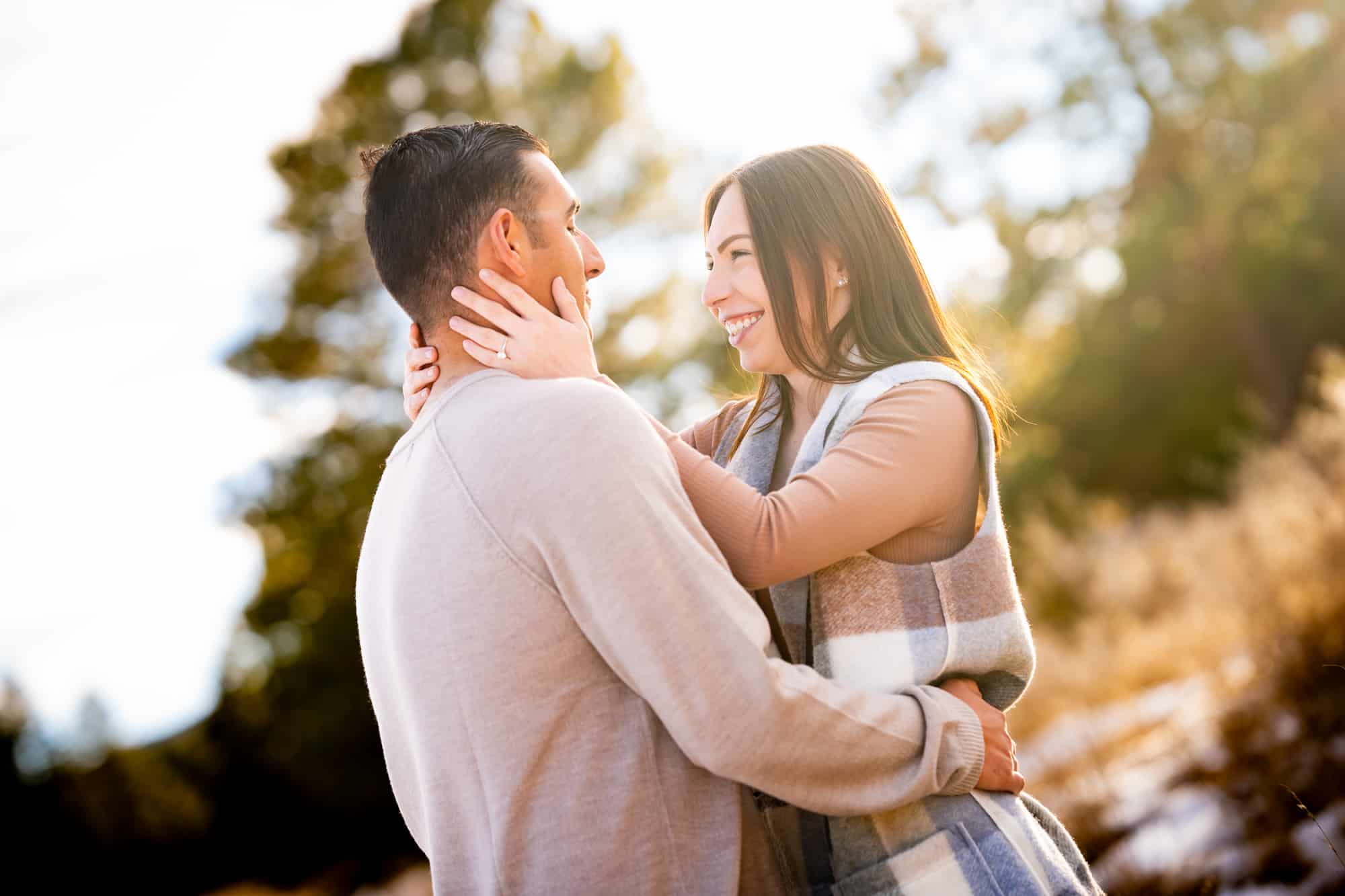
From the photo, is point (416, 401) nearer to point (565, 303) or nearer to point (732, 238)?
point (565, 303)

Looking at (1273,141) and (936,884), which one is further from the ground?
(936,884)

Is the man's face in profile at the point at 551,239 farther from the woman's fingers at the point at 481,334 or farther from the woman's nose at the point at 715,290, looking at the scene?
the woman's nose at the point at 715,290

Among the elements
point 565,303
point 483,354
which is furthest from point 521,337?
point 565,303

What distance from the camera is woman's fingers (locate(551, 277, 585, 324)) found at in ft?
7.13

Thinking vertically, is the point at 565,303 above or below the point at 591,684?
above

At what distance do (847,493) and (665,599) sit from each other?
481 mm

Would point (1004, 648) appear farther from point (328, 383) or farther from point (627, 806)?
point (328, 383)

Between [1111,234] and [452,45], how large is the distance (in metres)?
10.2

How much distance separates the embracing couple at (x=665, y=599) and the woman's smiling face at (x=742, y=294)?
53 mm

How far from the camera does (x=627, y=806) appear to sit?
1.75m

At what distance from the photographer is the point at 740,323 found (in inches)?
101

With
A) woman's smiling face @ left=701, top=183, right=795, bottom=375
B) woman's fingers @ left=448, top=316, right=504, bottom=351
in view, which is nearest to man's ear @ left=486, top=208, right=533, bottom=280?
woman's fingers @ left=448, top=316, right=504, bottom=351

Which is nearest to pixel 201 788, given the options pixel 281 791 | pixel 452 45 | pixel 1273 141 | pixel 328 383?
pixel 281 791

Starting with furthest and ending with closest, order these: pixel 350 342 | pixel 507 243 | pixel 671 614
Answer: pixel 350 342 → pixel 507 243 → pixel 671 614
